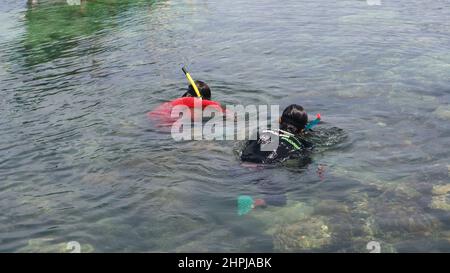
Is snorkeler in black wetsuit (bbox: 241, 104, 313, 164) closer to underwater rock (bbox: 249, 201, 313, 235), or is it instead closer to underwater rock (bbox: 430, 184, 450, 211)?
underwater rock (bbox: 249, 201, 313, 235)

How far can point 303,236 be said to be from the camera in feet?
17.9

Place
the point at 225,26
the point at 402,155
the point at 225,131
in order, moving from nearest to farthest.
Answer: the point at 402,155, the point at 225,131, the point at 225,26

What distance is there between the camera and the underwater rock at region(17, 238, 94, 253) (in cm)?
537

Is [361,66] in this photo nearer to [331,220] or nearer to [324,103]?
[324,103]

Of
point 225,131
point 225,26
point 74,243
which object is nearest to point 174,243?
point 74,243

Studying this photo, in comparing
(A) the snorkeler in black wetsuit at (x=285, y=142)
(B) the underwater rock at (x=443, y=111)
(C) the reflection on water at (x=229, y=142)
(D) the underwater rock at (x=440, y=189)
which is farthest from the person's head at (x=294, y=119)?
(B) the underwater rock at (x=443, y=111)

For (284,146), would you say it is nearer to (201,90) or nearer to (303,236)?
(303,236)

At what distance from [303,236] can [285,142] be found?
168cm

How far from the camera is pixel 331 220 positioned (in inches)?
225

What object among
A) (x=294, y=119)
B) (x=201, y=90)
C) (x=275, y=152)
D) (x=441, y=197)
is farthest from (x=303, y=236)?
(x=201, y=90)

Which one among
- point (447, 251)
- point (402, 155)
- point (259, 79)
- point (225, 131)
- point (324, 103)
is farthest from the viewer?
point (259, 79)

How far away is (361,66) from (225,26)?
250 inches

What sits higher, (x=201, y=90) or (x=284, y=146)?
(x=201, y=90)

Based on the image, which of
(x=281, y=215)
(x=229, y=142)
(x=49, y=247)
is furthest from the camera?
(x=229, y=142)
